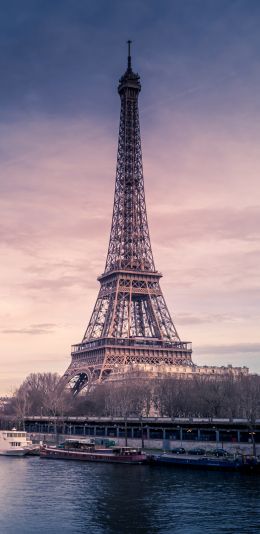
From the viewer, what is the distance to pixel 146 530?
4469 centimetres

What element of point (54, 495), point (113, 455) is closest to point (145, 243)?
point (113, 455)

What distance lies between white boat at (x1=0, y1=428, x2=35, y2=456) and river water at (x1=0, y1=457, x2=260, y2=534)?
81.5 ft

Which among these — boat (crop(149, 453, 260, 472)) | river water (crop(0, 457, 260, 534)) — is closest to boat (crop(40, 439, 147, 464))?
boat (crop(149, 453, 260, 472))

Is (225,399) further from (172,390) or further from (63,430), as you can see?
(63,430)

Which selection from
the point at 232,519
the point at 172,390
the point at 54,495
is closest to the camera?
the point at 232,519

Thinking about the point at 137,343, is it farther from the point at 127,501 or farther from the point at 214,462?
the point at 127,501

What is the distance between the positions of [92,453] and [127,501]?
131 ft

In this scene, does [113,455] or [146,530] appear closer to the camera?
[146,530]

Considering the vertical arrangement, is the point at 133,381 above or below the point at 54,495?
above

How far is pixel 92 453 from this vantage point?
94.4 m

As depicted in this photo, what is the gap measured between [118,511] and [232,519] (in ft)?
29.6

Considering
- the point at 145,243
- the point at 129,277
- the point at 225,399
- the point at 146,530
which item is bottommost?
the point at 146,530

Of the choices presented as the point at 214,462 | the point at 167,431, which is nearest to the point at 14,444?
the point at 167,431

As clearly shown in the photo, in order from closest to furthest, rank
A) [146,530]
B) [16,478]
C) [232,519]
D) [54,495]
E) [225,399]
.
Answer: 1. [146,530]
2. [232,519]
3. [54,495]
4. [16,478]
5. [225,399]
